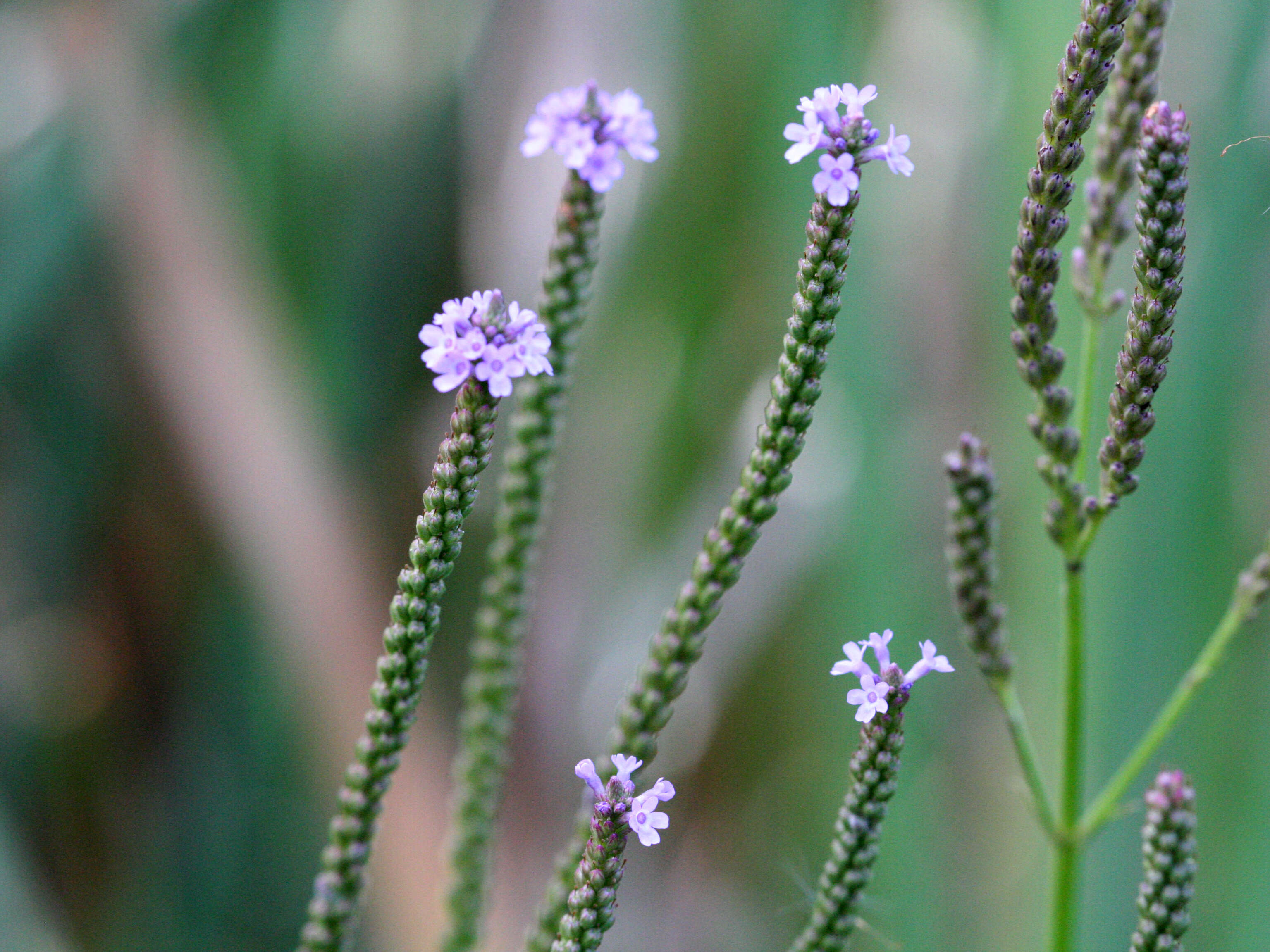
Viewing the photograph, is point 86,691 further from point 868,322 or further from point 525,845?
point 868,322

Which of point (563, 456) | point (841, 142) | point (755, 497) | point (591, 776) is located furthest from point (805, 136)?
point (563, 456)

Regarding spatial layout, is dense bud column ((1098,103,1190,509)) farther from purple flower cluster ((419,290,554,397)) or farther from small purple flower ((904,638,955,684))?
Answer: purple flower cluster ((419,290,554,397))

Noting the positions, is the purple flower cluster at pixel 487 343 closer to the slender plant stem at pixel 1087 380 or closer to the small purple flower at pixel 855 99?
the small purple flower at pixel 855 99

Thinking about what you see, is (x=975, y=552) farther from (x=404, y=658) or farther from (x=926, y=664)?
(x=404, y=658)

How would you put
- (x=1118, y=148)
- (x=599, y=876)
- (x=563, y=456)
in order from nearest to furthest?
(x=599, y=876), (x=1118, y=148), (x=563, y=456)

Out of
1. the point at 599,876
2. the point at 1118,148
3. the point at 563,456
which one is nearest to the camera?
the point at 599,876

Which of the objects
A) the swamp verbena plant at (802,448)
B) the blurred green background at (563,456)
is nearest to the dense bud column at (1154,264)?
the swamp verbena plant at (802,448)
